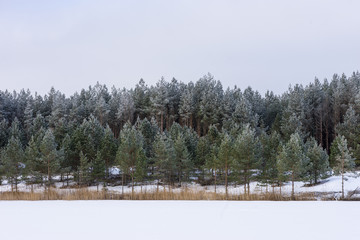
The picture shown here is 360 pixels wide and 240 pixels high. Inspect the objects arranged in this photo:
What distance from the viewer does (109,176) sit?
44.3 metres

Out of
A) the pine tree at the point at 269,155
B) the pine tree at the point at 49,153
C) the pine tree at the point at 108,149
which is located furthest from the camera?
the pine tree at the point at 108,149

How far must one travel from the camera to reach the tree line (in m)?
32.2

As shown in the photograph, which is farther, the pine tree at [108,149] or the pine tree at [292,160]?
the pine tree at [108,149]

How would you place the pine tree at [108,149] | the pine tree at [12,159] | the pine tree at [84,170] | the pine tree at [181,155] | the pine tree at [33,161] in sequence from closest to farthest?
the pine tree at [33,161] → the pine tree at [12,159] → the pine tree at [84,170] → the pine tree at [181,155] → the pine tree at [108,149]

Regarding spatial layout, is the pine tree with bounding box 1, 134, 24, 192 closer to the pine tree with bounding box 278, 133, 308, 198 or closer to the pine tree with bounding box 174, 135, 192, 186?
the pine tree with bounding box 174, 135, 192, 186
